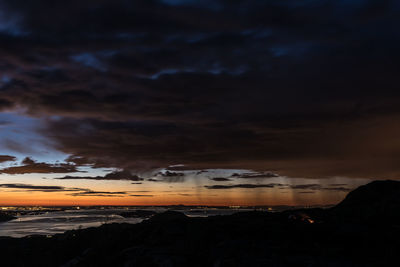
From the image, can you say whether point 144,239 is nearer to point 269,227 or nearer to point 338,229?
point 269,227

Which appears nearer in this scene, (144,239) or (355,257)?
(355,257)

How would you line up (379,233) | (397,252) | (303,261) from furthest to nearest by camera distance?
(379,233) < (397,252) < (303,261)

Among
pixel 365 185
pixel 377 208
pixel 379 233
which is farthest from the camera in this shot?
pixel 365 185

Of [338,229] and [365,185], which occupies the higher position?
[365,185]

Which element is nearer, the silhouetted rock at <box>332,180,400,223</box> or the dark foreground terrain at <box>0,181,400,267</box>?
the dark foreground terrain at <box>0,181,400,267</box>

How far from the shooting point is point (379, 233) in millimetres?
16422

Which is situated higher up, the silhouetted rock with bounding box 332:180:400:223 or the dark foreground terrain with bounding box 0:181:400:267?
the silhouetted rock with bounding box 332:180:400:223

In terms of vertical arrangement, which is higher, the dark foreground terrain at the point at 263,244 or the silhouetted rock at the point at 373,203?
the silhouetted rock at the point at 373,203

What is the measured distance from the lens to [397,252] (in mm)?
13844

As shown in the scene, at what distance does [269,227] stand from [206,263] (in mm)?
5559

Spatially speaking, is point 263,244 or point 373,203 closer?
point 263,244

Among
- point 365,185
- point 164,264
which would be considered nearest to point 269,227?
point 164,264

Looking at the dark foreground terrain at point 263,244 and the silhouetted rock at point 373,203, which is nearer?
the dark foreground terrain at point 263,244

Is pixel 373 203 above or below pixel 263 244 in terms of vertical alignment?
above
